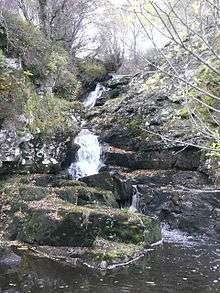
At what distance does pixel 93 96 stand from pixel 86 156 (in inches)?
275

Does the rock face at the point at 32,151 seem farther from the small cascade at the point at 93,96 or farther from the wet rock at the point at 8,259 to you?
the small cascade at the point at 93,96

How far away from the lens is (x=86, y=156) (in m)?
17.0

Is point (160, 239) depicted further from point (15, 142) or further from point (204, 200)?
point (15, 142)

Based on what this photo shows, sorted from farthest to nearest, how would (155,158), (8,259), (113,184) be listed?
(155,158)
(113,184)
(8,259)

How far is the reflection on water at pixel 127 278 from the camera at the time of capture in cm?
839

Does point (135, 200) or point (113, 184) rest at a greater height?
point (113, 184)

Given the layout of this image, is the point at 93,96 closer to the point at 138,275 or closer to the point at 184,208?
the point at 184,208

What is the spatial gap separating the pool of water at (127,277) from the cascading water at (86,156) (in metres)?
6.21

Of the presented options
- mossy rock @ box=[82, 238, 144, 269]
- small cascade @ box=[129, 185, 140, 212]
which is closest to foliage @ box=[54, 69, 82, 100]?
small cascade @ box=[129, 185, 140, 212]

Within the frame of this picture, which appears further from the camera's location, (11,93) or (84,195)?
(11,93)

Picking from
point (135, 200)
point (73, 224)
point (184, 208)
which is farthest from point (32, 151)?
point (184, 208)

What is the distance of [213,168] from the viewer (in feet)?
50.3

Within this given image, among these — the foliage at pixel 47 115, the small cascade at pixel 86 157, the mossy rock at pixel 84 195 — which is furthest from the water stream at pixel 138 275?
the foliage at pixel 47 115

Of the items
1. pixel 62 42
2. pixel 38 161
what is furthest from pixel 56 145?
pixel 62 42
